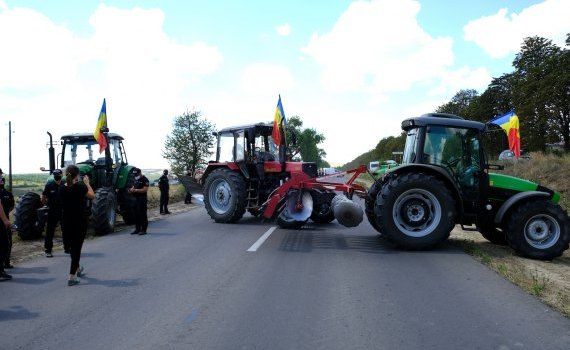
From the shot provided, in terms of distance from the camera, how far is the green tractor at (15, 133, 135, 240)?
10703mm

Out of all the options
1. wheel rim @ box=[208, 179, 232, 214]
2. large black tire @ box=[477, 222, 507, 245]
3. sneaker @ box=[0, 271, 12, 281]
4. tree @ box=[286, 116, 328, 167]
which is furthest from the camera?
tree @ box=[286, 116, 328, 167]

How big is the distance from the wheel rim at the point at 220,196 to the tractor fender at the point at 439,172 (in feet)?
19.0

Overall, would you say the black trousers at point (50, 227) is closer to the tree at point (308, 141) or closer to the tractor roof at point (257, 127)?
the tractor roof at point (257, 127)

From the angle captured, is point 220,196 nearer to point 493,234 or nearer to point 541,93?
point 493,234

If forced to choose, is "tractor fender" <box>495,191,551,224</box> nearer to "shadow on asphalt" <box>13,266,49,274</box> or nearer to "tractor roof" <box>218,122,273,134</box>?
"tractor roof" <box>218,122,273,134</box>

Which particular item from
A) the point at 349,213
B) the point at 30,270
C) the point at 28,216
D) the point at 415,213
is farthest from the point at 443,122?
the point at 28,216

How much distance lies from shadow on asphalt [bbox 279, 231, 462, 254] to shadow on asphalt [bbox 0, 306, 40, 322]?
177 inches

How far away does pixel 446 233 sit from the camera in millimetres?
8453

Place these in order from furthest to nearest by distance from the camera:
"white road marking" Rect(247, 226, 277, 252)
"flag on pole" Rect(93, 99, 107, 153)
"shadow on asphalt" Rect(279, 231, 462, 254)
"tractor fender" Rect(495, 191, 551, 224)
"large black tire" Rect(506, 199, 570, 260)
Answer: "flag on pole" Rect(93, 99, 107, 153), "white road marking" Rect(247, 226, 277, 252), "shadow on asphalt" Rect(279, 231, 462, 254), "tractor fender" Rect(495, 191, 551, 224), "large black tire" Rect(506, 199, 570, 260)

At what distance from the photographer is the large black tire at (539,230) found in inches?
318

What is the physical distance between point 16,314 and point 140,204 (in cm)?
654

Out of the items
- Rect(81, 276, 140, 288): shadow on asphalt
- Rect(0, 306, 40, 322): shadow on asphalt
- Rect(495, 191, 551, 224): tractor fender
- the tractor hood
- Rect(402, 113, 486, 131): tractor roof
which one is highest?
Rect(402, 113, 486, 131): tractor roof

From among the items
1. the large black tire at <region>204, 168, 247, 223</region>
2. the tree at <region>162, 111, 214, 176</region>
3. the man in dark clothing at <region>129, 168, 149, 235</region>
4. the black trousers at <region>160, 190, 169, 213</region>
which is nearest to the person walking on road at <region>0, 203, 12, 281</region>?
the man in dark clothing at <region>129, 168, 149, 235</region>

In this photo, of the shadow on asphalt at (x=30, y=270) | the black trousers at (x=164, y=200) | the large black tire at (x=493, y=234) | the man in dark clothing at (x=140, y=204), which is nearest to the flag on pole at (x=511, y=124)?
the large black tire at (x=493, y=234)
